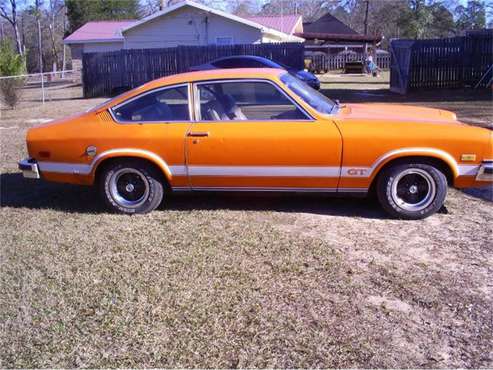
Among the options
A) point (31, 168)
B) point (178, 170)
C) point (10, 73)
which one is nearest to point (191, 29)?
point (10, 73)

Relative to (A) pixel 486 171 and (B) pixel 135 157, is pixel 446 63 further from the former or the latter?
(B) pixel 135 157

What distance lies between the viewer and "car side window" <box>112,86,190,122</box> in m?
5.61

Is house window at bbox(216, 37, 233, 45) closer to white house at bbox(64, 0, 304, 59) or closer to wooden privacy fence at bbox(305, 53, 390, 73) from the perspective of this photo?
white house at bbox(64, 0, 304, 59)

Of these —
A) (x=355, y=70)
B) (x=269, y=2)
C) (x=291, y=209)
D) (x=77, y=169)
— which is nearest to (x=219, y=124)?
(x=291, y=209)

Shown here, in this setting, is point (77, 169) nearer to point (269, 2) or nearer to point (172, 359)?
point (172, 359)

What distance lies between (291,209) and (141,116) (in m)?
1.84

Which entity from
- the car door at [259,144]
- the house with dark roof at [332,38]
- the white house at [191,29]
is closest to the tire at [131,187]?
the car door at [259,144]

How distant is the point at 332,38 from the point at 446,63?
2110 centimetres

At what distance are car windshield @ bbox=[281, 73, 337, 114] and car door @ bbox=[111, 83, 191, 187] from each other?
1040 millimetres

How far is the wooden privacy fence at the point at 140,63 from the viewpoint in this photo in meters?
21.6

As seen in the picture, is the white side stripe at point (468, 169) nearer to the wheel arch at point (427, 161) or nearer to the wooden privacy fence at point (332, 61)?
the wheel arch at point (427, 161)

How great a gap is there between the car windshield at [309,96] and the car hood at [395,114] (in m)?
0.17

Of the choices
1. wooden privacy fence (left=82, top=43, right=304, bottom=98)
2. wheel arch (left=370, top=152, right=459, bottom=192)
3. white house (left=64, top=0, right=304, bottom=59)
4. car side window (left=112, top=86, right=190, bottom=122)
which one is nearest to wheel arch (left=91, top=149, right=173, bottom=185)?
car side window (left=112, top=86, right=190, bottom=122)

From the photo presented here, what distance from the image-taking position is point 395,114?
18.1 feet
